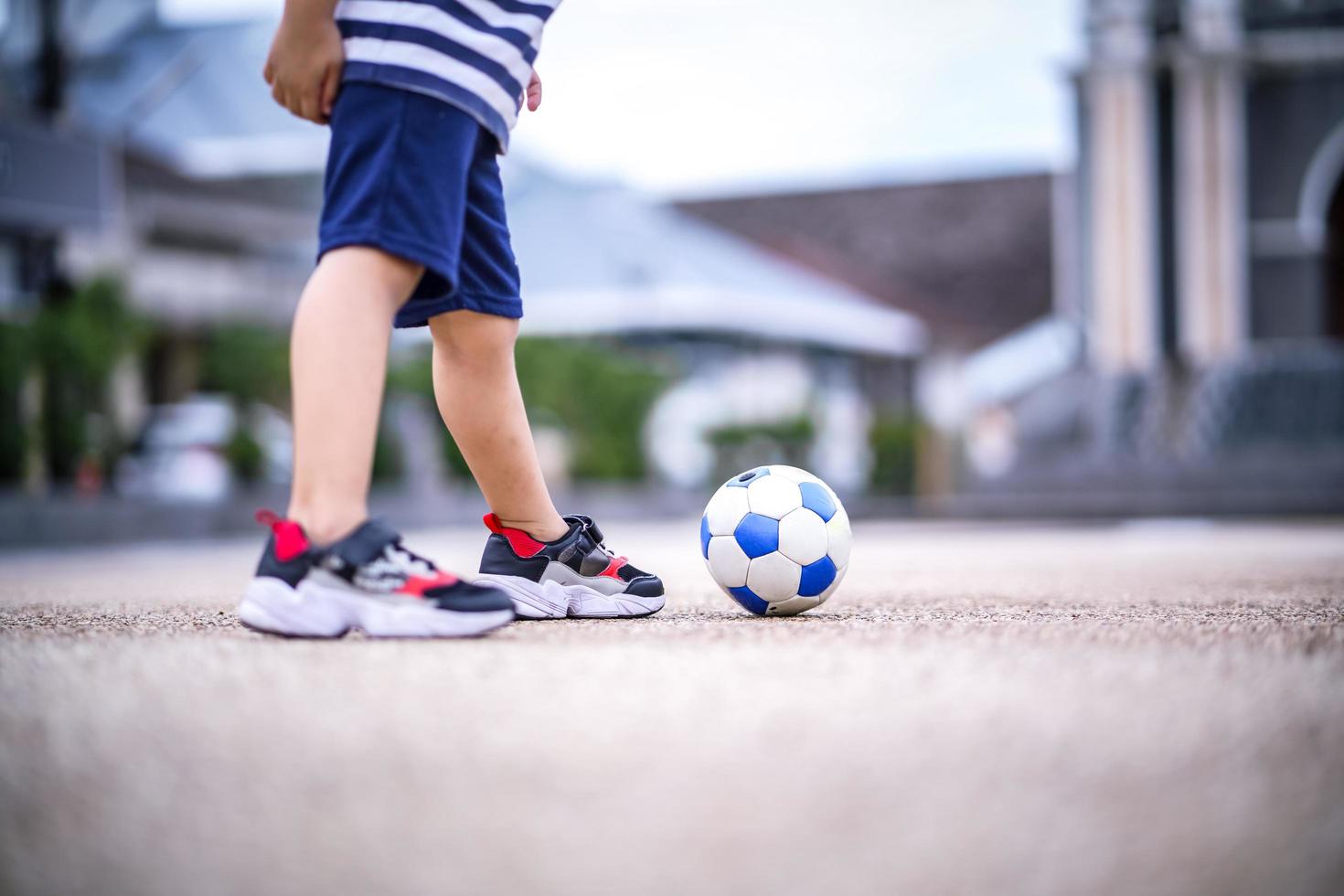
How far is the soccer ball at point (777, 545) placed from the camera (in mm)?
2566

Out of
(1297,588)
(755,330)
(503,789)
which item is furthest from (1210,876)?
(755,330)

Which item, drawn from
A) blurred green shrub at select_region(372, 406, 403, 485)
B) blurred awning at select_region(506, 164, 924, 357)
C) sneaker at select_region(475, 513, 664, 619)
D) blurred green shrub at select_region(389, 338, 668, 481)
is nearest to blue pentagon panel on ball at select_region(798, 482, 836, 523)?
sneaker at select_region(475, 513, 664, 619)

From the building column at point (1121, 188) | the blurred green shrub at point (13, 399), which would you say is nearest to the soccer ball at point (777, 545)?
the blurred green shrub at point (13, 399)

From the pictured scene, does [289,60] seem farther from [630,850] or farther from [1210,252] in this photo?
[1210,252]

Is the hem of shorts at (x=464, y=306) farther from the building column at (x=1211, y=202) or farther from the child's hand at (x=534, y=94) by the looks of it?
the building column at (x=1211, y=202)

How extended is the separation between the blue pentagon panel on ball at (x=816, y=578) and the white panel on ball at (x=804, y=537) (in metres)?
0.01

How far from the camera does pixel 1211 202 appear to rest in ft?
49.6

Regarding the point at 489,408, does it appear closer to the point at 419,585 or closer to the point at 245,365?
the point at 419,585

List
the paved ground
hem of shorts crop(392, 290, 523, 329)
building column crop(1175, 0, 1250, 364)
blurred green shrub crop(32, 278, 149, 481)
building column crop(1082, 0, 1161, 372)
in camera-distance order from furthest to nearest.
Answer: building column crop(1175, 0, 1250, 364)
building column crop(1082, 0, 1161, 372)
blurred green shrub crop(32, 278, 149, 481)
hem of shorts crop(392, 290, 523, 329)
the paved ground

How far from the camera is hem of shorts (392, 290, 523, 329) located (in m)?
2.29

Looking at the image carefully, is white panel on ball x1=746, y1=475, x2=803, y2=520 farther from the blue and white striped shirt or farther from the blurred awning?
the blurred awning

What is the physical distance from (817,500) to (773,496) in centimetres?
9

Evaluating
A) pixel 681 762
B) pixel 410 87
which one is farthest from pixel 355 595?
pixel 681 762

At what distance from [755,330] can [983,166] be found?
10775 millimetres
